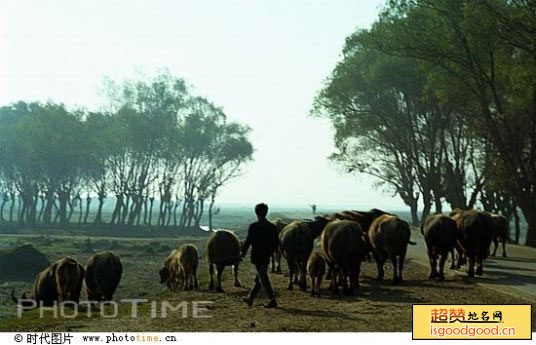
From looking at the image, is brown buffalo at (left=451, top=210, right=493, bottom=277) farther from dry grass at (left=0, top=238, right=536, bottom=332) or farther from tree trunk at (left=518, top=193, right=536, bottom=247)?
tree trunk at (left=518, top=193, right=536, bottom=247)

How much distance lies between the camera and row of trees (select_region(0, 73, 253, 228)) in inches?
2562

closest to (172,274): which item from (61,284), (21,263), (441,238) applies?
(61,284)

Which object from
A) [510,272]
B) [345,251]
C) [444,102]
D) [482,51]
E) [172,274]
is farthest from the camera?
[444,102]

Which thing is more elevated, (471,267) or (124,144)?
(124,144)

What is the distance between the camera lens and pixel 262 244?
14.1 metres

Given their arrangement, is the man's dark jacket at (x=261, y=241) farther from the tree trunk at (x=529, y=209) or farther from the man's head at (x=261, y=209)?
the tree trunk at (x=529, y=209)

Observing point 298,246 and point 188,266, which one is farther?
point 188,266

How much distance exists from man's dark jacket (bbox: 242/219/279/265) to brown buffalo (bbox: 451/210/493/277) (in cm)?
816

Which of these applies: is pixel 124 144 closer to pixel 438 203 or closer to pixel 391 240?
pixel 438 203

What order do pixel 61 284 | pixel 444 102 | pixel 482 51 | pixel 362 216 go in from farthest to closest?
pixel 444 102 < pixel 482 51 < pixel 362 216 < pixel 61 284

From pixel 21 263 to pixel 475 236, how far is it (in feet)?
76.1

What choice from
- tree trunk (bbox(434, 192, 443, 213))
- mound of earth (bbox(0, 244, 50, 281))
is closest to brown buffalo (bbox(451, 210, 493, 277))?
mound of earth (bbox(0, 244, 50, 281))

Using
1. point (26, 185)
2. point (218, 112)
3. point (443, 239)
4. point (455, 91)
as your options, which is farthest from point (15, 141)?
point (443, 239)

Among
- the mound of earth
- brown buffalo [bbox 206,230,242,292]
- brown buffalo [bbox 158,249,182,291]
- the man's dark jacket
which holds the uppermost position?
the man's dark jacket
